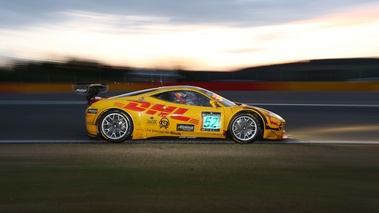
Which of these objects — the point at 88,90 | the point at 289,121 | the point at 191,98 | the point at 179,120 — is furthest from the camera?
the point at 289,121

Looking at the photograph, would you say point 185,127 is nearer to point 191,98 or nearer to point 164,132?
point 164,132

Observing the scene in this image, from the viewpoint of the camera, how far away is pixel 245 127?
8602 mm

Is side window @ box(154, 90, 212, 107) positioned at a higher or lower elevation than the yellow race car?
higher

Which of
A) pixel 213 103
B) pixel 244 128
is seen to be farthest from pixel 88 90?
pixel 244 128

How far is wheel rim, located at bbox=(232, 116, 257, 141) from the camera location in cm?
858

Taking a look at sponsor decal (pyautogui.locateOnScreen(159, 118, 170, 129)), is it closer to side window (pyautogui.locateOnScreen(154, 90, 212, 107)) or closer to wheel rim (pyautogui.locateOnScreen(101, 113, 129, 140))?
side window (pyautogui.locateOnScreen(154, 90, 212, 107))

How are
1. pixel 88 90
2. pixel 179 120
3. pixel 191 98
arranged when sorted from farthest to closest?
pixel 88 90, pixel 191 98, pixel 179 120

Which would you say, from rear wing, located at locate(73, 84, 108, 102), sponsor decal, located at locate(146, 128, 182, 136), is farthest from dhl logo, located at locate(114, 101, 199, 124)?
rear wing, located at locate(73, 84, 108, 102)

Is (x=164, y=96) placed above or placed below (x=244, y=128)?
above

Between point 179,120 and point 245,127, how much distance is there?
4.12ft

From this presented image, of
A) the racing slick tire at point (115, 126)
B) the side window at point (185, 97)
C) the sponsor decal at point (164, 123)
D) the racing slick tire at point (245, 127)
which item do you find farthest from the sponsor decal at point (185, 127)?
the racing slick tire at point (115, 126)

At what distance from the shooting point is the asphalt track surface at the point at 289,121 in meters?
9.26

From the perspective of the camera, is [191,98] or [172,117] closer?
[172,117]

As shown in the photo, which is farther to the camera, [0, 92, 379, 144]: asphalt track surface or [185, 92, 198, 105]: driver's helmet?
[0, 92, 379, 144]: asphalt track surface
